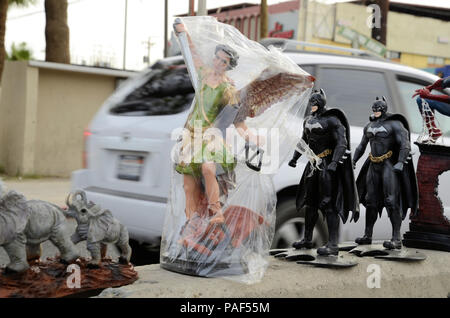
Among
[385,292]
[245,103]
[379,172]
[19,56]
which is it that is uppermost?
[19,56]

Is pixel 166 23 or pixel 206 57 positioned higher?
pixel 166 23

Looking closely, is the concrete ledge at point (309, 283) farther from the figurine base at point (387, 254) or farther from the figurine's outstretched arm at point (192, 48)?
the figurine's outstretched arm at point (192, 48)

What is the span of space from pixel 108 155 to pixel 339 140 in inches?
85.9

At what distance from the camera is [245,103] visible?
3508 mm

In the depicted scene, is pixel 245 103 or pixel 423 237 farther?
pixel 423 237

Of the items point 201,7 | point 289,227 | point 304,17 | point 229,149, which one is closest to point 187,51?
point 229,149

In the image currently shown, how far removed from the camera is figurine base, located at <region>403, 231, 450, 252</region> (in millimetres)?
4488

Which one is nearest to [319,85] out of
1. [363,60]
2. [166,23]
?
[363,60]

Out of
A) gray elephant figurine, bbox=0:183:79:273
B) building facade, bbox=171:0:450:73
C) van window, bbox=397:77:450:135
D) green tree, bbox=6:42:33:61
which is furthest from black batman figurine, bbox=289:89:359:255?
green tree, bbox=6:42:33:61

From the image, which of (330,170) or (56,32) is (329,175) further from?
(56,32)

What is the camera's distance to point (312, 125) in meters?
3.78

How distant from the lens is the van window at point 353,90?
5.30 meters

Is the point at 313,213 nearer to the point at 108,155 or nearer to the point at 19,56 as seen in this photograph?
the point at 108,155

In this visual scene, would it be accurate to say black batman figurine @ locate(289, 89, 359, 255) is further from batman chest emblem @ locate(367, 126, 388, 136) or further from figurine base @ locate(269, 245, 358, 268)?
batman chest emblem @ locate(367, 126, 388, 136)
